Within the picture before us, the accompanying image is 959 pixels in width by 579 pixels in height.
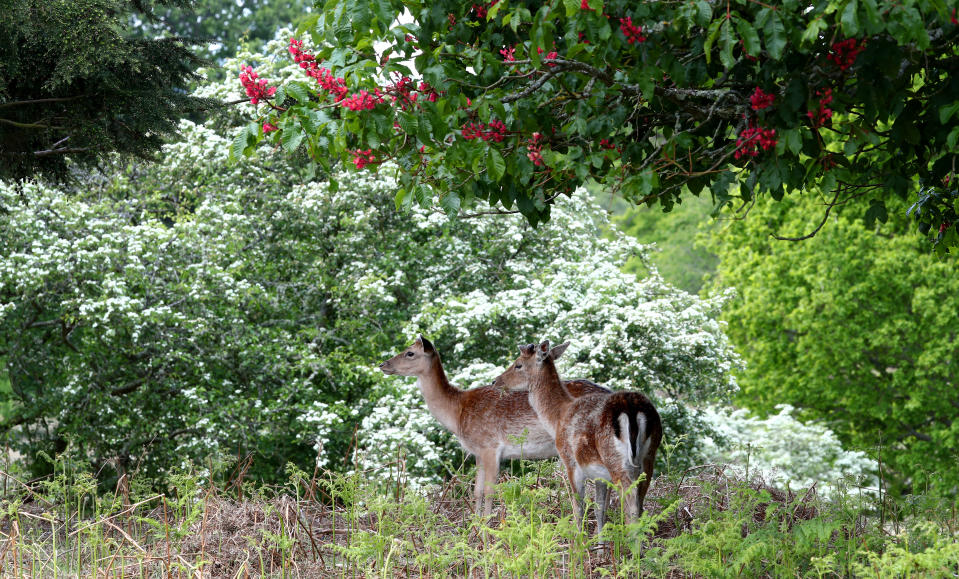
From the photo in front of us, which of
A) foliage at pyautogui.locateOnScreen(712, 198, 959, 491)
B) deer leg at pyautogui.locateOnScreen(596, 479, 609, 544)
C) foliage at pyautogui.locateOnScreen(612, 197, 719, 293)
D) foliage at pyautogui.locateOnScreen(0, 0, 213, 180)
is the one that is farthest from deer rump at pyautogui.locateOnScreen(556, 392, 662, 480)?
foliage at pyautogui.locateOnScreen(612, 197, 719, 293)

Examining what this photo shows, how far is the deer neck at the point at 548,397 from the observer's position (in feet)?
20.9

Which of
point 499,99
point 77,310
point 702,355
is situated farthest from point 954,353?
point 499,99

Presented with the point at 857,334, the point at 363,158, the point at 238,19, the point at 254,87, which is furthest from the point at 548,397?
the point at 238,19

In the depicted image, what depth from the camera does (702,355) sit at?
12539 mm

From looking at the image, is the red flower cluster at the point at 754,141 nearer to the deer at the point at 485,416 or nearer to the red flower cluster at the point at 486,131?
the red flower cluster at the point at 486,131

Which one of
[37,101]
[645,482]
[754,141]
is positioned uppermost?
[37,101]

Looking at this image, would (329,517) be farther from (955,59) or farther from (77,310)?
(77,310)

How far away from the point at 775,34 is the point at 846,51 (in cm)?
65

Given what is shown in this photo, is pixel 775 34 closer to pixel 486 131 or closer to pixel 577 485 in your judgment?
pixel 486 131

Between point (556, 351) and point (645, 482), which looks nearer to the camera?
point (645, 482)

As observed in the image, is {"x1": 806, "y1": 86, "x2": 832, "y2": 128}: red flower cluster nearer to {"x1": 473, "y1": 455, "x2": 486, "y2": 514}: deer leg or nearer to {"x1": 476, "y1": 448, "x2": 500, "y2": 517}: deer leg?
{"x1": 476, "y1": 448, "x2": 500, "y2": 517}: deer leg

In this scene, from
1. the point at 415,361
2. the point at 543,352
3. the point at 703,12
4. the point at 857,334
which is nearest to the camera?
the point at 703,12

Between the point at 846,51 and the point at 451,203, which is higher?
the point at 846,51

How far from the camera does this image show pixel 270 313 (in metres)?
14.5
